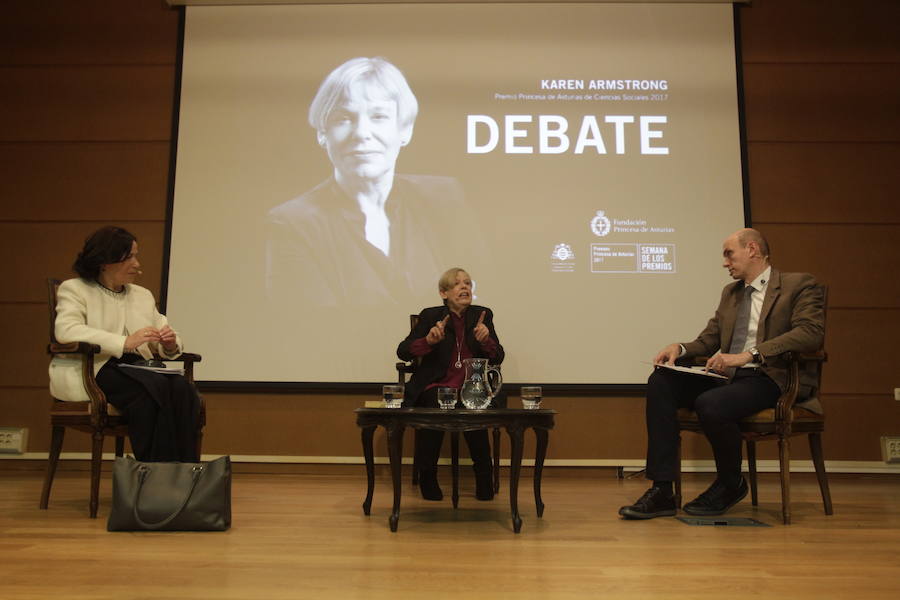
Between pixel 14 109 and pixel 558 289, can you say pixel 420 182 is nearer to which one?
pixel 558 289

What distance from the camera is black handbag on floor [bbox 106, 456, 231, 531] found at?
229 cm

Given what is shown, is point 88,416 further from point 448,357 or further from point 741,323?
point 741,323

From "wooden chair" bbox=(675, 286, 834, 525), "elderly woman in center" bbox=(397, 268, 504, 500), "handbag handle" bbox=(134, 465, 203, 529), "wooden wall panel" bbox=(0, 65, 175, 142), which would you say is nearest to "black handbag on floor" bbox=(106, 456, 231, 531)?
"handbag handle" bbox=(134, 465, 203, 529)

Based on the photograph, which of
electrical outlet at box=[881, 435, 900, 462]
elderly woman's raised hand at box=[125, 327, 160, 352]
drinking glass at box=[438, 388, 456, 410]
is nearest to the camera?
drinking glass at box=[438, 388, 456, 410]

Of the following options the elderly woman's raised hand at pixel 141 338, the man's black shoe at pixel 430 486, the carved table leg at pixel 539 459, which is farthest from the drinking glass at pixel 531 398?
the elderly woman's raised hand at pixel 141 338

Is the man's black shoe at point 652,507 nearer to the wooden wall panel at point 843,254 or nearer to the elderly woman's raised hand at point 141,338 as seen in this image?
the elderly woman's raised hand at point 141,338

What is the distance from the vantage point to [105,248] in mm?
2859

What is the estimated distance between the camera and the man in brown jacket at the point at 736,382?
9.02ft

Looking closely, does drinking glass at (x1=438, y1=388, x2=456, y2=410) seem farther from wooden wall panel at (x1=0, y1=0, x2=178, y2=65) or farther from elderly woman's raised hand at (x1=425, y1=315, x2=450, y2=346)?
wooden wall panel at (x1=0, y1=0, x2=178, y2=65)

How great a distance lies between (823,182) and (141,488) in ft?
12.7

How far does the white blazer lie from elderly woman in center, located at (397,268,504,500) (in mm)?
1064

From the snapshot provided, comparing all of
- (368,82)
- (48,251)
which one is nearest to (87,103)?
(48,251)

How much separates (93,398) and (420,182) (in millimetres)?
2140

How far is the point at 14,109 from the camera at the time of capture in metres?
4.37
